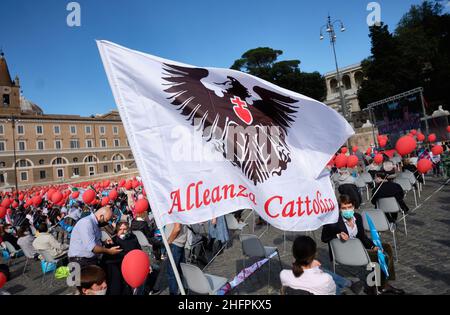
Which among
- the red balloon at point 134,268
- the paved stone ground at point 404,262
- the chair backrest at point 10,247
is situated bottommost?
the paved stone ground at point 404,262

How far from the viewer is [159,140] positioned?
2.89 metres

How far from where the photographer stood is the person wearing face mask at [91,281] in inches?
115

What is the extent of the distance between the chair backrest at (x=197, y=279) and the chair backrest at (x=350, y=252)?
175 centimetres

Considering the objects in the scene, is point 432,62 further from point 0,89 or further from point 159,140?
point 0,89

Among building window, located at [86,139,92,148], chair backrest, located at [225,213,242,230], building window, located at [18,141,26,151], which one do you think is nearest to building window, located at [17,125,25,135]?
building window, located at [18,141,26,151]

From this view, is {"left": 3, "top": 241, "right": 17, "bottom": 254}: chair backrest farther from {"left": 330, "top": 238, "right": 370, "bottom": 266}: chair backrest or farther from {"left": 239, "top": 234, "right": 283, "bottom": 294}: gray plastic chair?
{"left": 330, "top": 238, "right": 370, "bottom": 266}: chair backrest

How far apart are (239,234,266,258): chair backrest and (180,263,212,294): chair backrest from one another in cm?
137

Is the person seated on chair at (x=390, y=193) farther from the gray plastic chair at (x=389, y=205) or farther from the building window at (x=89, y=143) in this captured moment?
the building window at (x=89, y=143)

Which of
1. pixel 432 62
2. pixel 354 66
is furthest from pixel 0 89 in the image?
pixel 432 62

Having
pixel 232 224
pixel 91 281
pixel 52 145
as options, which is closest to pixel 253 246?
pixel 91 281

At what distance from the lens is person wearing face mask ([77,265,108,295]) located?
2914 millimetres

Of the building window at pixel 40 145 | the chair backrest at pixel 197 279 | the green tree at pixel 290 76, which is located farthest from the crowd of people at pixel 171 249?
the building window at pixel 40 145

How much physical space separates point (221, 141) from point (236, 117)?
0.39m
